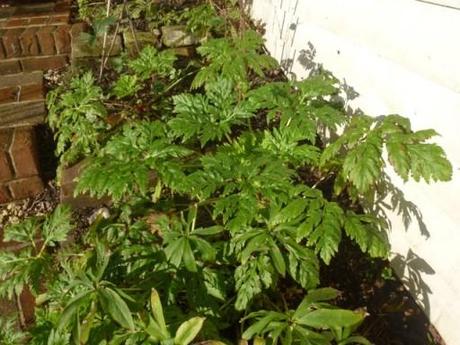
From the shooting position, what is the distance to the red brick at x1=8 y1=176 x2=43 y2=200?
8.50ft

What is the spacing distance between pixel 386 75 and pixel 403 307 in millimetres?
1144

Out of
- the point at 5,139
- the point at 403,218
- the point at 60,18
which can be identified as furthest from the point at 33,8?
the point at 403,218

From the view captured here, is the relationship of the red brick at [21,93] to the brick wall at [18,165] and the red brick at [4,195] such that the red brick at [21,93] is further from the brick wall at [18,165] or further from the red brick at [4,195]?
the red brick at [4,195]

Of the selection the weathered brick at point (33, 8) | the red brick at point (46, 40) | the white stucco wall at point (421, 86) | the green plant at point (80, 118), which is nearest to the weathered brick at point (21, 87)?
the red brick at point (46, 40)

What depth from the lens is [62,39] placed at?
11.1 ft

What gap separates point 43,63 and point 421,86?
304 cm

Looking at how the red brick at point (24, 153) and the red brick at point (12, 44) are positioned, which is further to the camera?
the red brick at point (12, 44)

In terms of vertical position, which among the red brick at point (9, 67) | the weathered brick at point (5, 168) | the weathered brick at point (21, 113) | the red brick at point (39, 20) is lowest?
the weathered brick at point (5, 168)

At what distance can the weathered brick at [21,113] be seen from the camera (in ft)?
8.89

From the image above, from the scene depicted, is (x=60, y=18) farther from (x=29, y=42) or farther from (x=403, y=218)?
(x=403, y=218)

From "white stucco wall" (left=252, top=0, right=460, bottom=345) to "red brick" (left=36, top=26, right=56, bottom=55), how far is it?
2379 mm

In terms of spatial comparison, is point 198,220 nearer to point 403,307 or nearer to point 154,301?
point 154,301

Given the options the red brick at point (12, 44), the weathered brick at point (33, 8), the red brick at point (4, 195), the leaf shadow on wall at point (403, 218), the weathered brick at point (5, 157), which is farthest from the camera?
the weathered brick at point (33, 8)

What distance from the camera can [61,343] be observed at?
1.38 metres
